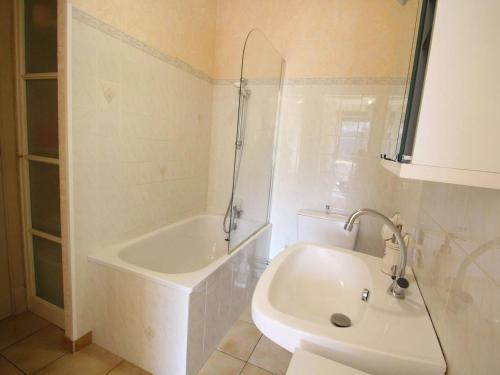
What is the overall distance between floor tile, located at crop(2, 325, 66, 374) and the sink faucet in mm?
1798

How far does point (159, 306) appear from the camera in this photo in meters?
1.38

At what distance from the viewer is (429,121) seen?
1.70 ft

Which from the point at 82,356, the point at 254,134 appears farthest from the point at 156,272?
the point at 254,134

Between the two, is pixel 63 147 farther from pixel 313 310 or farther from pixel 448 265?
pixel 448 265

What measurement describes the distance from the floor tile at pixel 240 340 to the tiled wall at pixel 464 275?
116cm

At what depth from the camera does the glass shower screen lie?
73.2 inches

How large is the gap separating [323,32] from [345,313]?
219cm

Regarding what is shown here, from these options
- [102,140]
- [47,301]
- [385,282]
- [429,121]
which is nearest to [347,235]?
[385,282]

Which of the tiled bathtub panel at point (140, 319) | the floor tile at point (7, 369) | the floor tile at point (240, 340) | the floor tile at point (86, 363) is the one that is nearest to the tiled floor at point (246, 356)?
the floor tile at point (240, 340)

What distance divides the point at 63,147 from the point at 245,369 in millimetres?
1596

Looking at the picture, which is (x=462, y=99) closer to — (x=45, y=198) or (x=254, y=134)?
(x=254, y=134)

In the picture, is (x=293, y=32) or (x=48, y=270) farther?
(x=293, y=32)

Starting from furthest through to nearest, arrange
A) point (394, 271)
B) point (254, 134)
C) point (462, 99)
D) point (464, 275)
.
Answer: point (254, 134) < point (394, 271) < point (464, 275) < point (462, 99)

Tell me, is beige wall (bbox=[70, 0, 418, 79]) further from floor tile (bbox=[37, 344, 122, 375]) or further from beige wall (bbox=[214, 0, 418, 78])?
floor tile (bbox=[37, 344, 122, 375])
